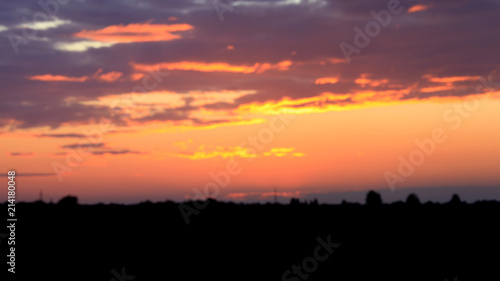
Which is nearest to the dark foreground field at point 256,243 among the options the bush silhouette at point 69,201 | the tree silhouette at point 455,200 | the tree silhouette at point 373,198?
the bush silhouette at point 69,201

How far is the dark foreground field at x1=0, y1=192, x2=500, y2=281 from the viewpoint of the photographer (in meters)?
35.6

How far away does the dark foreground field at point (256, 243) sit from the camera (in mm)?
35594

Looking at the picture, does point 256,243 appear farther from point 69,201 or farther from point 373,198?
point 373,198

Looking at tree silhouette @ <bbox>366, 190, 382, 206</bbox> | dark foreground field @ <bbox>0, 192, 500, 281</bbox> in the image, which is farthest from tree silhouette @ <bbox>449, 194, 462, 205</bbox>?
tree silhouette @ <bbox>366, 190, 382, 206</bbox>

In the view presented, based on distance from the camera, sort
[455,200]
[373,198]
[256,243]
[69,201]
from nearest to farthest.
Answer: [256,243], [69,201], [455,200], [373,198]

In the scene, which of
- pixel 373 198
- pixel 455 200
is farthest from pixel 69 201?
pixel 455 200

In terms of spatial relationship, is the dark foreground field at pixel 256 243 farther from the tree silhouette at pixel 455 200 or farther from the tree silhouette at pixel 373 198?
the tree silhouette at pixel 373 198

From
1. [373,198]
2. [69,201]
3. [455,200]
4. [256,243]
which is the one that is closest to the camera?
[256,243]

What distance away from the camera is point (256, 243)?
137ft

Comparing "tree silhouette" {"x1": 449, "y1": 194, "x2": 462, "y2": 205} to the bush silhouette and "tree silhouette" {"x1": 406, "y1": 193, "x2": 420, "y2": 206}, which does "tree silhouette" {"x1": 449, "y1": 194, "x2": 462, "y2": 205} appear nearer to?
"tree silhouette" {"x1": 406, "y1": 193, "x2": 420, "y2": 206}

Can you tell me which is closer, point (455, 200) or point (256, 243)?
point (256, 243)

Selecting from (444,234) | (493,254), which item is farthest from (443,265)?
(444,234)

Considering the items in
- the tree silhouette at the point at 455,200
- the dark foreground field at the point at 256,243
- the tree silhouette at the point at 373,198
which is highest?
the tree silhouette at the point at 373,198

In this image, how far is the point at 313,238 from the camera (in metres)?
43.2
